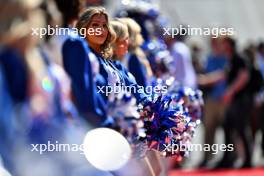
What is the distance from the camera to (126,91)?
3.28 metres

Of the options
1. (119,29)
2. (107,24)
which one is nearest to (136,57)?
(119,29)

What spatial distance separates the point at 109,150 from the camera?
3.31 meters

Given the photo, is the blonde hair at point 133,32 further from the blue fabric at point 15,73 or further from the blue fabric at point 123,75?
the blue fabric at point 15,73

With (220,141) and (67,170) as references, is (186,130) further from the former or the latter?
(220,141)

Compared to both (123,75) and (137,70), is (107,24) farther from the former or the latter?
(137,70)

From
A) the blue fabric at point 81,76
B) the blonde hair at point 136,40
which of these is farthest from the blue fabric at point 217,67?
the blue fabric at point 81,76

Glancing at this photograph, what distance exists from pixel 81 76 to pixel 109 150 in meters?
0.26

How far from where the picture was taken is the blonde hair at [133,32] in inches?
141

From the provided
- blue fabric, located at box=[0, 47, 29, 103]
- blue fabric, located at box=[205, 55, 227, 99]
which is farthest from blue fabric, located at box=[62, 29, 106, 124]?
blue fabric, located at box=[205, 55, 227, 99]

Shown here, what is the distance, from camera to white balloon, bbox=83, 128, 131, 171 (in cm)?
328

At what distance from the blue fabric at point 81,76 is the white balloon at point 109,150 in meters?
0.07

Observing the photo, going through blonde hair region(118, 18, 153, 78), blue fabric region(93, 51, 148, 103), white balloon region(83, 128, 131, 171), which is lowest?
white balloon region(83, 128, 131, 171)

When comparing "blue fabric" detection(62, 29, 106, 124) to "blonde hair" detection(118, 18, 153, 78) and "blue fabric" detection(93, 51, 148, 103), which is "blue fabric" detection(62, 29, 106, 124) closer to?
"blue fabric" detection(93, 51, 148, 103)

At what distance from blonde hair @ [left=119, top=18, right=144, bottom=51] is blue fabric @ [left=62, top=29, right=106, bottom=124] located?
248mm
